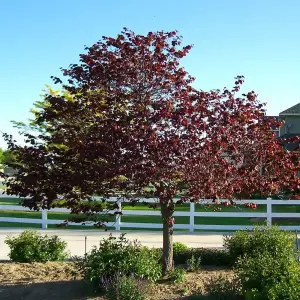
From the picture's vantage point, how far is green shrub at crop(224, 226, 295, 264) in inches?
292

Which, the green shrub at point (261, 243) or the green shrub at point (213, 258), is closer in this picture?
the green shrub at point (261, 243)

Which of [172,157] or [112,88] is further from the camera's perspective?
[112,88]

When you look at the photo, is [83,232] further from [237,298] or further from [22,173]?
[237,298]

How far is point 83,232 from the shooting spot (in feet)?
48.9

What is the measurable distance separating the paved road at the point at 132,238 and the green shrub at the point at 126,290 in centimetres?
484

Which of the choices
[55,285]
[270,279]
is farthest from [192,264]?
[270,279]

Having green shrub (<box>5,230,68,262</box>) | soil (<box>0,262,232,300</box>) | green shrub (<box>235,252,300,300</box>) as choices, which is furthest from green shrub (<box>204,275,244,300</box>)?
green shrub (<box>5,230,68,262</box>)

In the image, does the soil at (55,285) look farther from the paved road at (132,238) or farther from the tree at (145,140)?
the paved road at (132,238)

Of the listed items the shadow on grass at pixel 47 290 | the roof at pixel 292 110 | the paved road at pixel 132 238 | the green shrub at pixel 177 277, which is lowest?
the shadow on grass at pixel 47 290

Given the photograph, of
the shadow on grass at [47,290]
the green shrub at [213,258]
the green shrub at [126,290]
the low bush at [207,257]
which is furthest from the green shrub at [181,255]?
the green shrub at [126,290]

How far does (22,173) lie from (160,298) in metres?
2.57

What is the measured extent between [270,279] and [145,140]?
6.94 ft

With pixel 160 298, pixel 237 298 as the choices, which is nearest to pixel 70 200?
pixel 160 298

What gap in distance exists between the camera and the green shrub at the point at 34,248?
8.96 m
